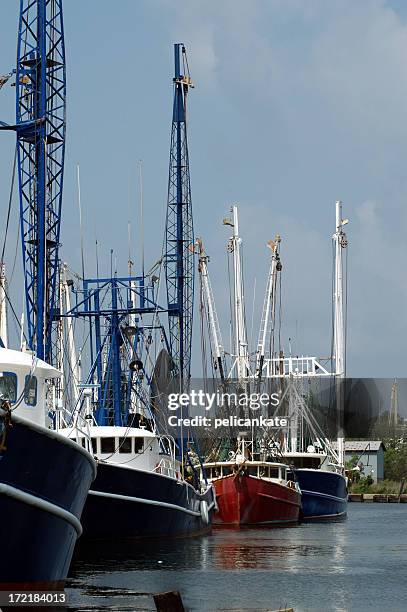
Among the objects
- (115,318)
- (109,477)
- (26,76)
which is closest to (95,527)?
(109,477)

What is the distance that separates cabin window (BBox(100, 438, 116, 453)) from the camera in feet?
133

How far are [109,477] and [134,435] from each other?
4.09 meters

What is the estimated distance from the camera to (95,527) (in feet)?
120

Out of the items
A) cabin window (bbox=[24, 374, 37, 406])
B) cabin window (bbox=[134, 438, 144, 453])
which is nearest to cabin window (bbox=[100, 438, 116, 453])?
cabin window (bbox=[134, 438, 144, 453])

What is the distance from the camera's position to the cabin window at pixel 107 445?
40.4 meters

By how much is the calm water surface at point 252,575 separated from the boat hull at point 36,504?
14.3 feet

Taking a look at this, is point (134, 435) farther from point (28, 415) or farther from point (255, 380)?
point (255, 380)

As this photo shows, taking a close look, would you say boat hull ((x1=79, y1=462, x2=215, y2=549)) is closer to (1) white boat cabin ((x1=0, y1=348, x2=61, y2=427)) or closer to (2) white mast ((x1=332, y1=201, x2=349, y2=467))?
(1) white boat cabin ((x1=0, y1=348, x2=61, y2=427))

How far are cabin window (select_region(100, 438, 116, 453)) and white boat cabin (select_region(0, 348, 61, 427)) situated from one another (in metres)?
17.2

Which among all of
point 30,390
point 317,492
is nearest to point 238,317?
point 317,492

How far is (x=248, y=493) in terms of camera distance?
180 feet

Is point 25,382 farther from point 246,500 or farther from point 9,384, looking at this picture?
point 246,500

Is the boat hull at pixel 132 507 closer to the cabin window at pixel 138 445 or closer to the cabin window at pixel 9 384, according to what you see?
the cabin window at pixel 138 445

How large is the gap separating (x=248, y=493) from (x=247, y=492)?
0.12 meters
